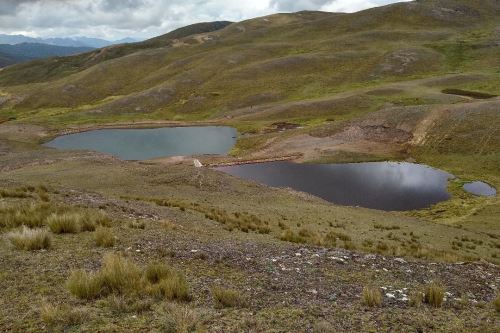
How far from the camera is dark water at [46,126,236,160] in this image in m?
82.4

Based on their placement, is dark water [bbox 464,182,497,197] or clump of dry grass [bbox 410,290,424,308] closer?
clump of dry grass [bbox 410,290,424,308]

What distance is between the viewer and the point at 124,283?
10727 millimetres

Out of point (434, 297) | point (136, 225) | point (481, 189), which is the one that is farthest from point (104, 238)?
point (481, 189)

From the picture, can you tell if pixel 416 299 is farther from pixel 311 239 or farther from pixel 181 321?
pixel 311 239

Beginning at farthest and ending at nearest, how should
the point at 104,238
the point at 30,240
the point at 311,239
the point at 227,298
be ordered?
the point at 311,239, the point at 104,238, the point at 30,240, the point at 227,298

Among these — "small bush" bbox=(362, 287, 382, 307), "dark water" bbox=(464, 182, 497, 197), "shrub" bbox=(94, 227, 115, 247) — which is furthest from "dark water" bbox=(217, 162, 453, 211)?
"shrub" bbox=(94, 227, 115, 247)

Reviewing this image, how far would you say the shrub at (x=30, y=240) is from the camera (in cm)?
1366

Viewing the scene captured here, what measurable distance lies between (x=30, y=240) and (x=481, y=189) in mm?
54040

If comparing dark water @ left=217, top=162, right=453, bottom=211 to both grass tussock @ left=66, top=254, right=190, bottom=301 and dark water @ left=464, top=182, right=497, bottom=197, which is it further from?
grass tussock @ left=66, top=254, right=190, bottom=301

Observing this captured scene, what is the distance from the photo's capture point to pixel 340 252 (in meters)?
17.5

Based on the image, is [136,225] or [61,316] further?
[136,225]

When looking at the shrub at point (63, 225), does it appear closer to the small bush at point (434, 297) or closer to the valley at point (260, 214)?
the valley at point (260, 214)

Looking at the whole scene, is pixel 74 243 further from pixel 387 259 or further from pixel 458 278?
pixel 458 278

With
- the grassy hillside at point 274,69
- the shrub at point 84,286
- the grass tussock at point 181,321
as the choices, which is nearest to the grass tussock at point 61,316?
the shrub at point 84,286
